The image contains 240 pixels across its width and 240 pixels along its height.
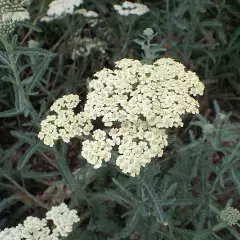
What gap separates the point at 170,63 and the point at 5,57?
48.8 inches

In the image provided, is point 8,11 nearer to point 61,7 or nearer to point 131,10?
point 61,7

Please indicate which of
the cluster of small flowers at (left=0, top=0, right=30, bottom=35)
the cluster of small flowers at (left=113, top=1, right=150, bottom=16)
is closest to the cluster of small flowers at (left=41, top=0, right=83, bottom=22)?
the cluster of small flowers at (left=113, top=1, right=150, bottom=16)

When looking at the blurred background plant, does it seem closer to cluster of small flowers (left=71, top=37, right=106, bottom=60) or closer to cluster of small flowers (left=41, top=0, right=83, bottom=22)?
cluster of small flowers (left=71, top=37, right=106, bottom=60)

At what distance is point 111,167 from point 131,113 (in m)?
1.67

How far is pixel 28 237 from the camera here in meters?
3.66

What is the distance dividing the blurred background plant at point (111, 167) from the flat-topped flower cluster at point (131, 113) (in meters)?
0.36

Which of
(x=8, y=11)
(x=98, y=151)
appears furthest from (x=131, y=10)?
(x=98, y=151)

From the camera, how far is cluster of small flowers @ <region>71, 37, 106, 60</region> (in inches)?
221

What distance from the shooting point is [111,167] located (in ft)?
15.6

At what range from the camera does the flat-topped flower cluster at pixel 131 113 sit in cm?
314

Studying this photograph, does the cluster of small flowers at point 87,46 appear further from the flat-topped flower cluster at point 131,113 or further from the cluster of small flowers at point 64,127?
the cluster of small flowers at point 64,127

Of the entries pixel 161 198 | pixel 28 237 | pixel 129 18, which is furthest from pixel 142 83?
pixel 129 18

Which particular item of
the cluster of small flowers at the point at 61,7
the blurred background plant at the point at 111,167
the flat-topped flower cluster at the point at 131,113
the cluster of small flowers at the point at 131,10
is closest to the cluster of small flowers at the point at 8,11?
the blurred background plant at the point at 111,167

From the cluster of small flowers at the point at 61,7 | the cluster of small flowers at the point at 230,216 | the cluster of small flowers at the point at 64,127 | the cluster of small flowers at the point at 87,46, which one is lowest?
the cluster of small flowers at the point at 87,46
